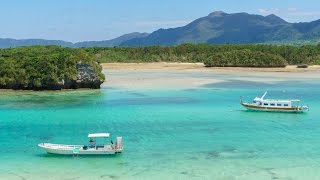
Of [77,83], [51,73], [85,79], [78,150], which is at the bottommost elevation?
[78,150]

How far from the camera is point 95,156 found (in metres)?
32.7

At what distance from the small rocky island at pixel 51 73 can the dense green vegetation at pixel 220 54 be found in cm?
3689

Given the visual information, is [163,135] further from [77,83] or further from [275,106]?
[77,83]

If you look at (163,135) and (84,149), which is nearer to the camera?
(84,149)

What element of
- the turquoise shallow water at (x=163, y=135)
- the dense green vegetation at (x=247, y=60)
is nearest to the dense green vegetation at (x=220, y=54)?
the dense green vegetation at (x=247, y=60)

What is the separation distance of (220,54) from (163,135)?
76.6 m

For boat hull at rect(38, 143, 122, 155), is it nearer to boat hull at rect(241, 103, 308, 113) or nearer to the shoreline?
boat hull at rect(241, 103, 308, 113)

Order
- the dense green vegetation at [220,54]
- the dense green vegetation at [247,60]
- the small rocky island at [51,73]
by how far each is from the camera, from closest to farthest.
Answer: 1. the small rocky island at [51,73]
2. the dense green vegetation at [247,60]
3. the dense green vegetation at [220,54]

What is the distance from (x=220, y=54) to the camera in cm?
11338

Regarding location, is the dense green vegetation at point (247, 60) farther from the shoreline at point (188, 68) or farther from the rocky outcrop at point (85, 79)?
the rocky outcrop at point (85, 79)

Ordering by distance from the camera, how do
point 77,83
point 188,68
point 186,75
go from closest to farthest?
point 77,83 → point 186,75 → point 188,68

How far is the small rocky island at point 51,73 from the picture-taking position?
6925 cm

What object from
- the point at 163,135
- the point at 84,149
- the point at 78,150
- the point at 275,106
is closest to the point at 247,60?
the point at 275,106

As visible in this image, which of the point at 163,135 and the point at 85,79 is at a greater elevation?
the point at 85,79
